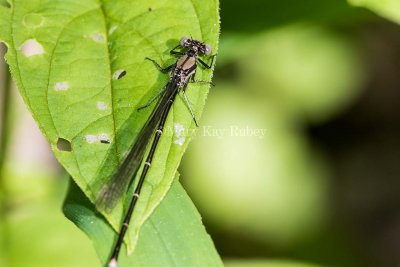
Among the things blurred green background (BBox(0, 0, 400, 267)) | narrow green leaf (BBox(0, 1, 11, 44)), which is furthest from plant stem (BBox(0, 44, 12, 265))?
narrow green leaf (BBox(0, 1, 11, 44))

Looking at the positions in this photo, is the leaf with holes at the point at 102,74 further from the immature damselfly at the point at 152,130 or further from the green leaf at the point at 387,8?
the green leaf at the point at 387,8

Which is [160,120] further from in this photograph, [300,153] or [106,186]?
[300,153]

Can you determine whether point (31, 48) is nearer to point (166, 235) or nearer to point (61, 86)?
point (61, 86)

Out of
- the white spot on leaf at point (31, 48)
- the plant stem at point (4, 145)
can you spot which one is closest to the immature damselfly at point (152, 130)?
the white spot on leaf at point (31, 48)

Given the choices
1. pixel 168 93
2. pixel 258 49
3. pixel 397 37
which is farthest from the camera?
pixel 397 37

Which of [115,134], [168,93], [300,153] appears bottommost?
[115,134]

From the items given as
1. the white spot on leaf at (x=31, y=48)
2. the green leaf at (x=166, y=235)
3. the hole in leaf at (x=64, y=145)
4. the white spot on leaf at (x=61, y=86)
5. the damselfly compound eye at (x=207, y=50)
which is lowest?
the green leaf at (x=166, y=235)

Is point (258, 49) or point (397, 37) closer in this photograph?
point (258, 49)

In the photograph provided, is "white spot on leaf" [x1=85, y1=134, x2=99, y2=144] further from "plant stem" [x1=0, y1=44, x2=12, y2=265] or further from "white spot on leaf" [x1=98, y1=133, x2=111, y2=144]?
"plant stem" [x1=0, y1=44, x2=12, y2=265]

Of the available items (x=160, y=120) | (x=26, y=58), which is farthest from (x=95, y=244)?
(x=26, y=58)
